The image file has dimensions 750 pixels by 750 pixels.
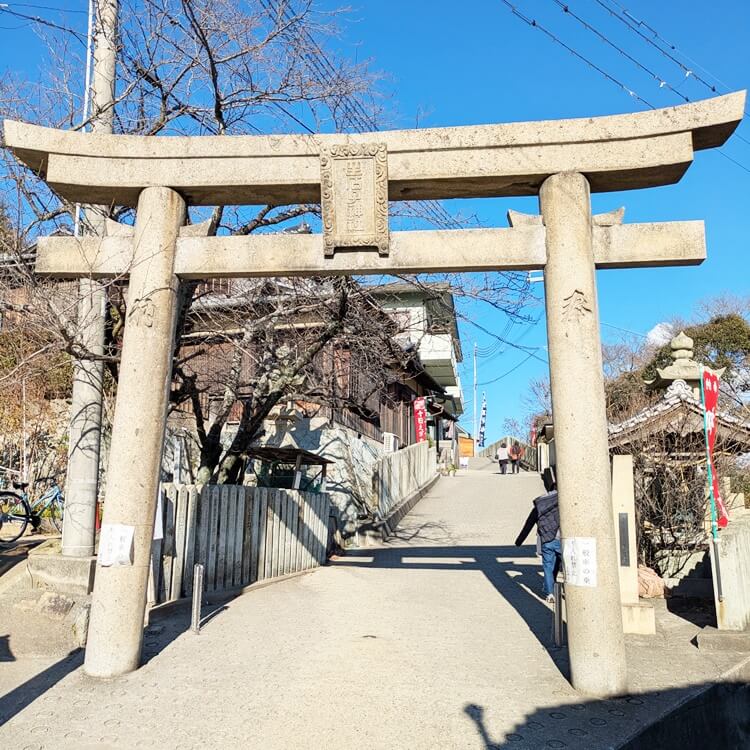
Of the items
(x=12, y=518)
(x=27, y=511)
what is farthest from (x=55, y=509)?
(x=27, y=511)

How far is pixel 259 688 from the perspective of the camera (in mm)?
5500

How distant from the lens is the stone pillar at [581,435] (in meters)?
5.53

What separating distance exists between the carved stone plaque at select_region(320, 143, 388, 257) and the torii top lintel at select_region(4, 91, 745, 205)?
0.11 metres

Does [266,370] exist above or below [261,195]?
below

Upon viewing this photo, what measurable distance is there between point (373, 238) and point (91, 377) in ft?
14.0

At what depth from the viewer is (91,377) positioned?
27.3ft

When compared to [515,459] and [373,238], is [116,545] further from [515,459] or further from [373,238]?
[515,459]

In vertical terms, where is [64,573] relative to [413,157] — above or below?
below

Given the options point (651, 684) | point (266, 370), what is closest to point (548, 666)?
point (651, 684)

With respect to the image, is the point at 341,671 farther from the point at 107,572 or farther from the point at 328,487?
the point at 328,487

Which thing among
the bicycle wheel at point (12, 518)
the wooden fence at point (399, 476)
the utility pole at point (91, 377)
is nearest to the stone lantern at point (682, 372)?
the utility pole at point (91, 377)

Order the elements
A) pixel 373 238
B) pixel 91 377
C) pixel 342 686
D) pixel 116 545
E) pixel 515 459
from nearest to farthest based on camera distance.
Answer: pixel 342 686, pixel 116 545, pixel 373 238, pixel 91 377, pixel 515 459

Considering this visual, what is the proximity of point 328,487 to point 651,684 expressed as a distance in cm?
1239

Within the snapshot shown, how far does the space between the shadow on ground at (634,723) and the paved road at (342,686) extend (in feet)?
0.07
